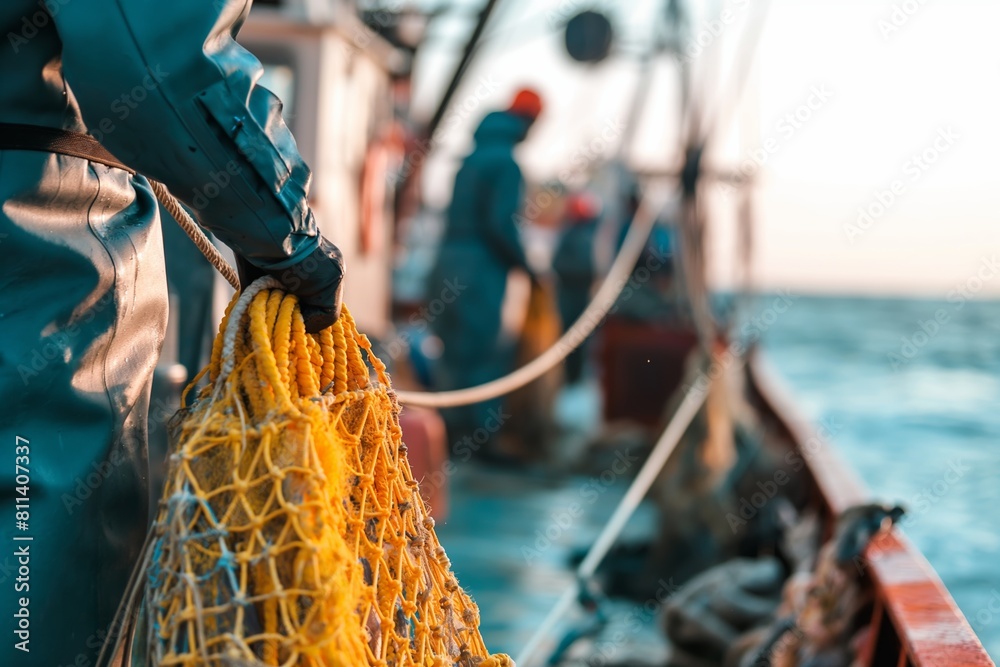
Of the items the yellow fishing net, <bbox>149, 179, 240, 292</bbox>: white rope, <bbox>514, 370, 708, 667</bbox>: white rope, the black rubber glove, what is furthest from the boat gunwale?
<bbox>149, 179, 240, 292</bbox>: white rope

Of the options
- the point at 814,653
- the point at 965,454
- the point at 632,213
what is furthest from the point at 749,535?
the point at 965,454

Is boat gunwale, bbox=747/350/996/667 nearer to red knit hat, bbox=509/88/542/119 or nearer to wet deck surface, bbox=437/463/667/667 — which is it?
wet deck surface, bbox=437/463/667/667

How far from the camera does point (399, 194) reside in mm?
8562

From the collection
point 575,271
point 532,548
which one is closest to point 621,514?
point 532,548

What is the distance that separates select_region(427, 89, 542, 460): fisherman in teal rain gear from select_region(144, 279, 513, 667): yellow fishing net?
18.3 feet

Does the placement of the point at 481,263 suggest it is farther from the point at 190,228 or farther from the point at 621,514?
the point at 190,228

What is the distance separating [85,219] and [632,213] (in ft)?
30.0

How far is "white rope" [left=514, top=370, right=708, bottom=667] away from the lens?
2.97 meters

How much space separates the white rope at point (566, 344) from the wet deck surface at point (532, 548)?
1.45 ft

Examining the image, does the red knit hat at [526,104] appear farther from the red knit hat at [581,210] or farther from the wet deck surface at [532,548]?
the red knit hat at [581,210]

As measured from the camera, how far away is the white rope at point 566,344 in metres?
2.79

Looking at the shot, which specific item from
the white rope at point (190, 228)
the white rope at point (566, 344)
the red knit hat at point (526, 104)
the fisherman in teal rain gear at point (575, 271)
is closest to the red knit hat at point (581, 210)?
the fisherman in teal rain gear at point (575, 271)

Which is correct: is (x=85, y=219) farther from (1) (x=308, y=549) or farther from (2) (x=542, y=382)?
(2) (x=542, y=382)

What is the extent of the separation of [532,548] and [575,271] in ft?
22.0
